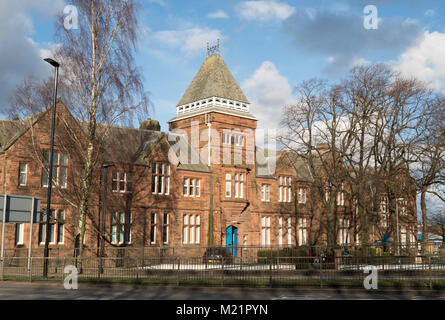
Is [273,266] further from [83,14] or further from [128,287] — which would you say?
[83,14]

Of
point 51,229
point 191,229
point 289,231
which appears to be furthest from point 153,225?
point 289,231

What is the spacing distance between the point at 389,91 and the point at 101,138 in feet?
74.0

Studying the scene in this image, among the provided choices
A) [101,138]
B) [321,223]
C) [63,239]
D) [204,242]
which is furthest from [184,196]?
[321,223]

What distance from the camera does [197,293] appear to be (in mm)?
17328

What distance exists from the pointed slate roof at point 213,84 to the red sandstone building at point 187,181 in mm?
123

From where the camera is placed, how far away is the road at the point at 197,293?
51.0 feet

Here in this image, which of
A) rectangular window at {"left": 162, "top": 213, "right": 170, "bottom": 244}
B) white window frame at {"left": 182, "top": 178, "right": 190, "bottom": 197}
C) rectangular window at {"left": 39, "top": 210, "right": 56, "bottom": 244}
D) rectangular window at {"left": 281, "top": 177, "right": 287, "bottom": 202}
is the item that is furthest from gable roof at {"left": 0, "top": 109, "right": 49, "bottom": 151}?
rectangular window at {"left": 281, "top": 177, "right": 287, "bottom": 202}

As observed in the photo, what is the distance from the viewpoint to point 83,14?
89.1ft

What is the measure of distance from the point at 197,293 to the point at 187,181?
2414 centimetres

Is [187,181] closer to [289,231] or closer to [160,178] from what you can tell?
[160,178]

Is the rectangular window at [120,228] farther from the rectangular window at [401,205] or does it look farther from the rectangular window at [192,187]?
the rectangular window at [401,205]

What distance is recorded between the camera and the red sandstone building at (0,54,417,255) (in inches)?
1252

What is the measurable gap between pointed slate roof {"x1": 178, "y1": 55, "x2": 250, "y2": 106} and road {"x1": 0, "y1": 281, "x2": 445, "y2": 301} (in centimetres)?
2720

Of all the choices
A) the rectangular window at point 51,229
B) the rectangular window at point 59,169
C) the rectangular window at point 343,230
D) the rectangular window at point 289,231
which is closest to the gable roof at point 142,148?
the rectangular window at point 59,169
